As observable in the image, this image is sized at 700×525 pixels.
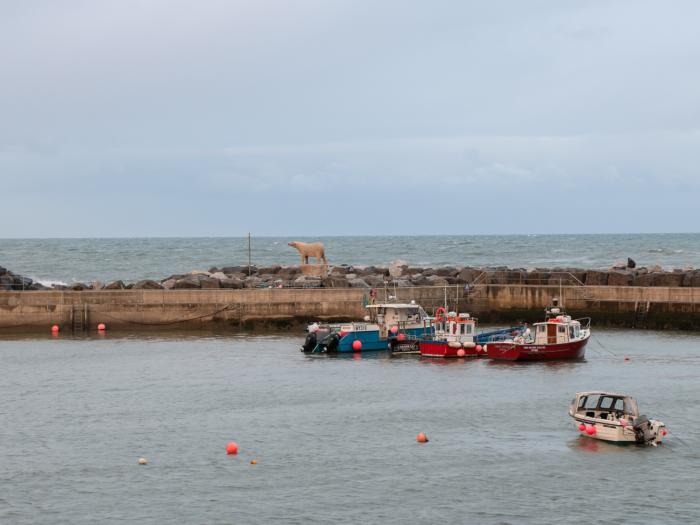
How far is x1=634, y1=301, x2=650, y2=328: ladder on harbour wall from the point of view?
59.3 m

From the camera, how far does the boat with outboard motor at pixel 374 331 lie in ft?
171

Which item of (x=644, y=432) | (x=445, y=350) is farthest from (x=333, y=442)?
(x=445, y=350)

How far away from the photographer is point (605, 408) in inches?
1313

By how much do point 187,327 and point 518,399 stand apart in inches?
1026

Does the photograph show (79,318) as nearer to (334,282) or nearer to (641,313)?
(334,282)

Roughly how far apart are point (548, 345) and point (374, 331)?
9091 mm

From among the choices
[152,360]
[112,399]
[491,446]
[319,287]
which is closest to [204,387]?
[112,399]

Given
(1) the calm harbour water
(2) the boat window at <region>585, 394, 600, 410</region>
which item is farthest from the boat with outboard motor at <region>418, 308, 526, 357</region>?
(2) the boat window at <region>585, 394, 600, 410</region>

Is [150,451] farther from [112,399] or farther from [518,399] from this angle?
[518,399]

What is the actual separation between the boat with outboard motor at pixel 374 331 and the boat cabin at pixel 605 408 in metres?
Answer: 19.9

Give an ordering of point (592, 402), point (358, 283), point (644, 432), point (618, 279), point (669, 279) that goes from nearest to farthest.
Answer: point (644, 432)
point (592, 402)
point (669, 279)
point (618, 279)
point (358, 283)

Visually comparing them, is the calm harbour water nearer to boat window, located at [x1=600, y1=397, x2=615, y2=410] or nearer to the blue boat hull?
boat window, located at [x1=600, y1=397, x2=615, y2=410]

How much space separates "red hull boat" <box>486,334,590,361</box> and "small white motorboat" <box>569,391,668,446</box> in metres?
15.1

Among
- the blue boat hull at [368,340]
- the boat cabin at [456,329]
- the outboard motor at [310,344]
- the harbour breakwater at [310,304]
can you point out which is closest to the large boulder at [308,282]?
the harbour breakwater at [310,304]
